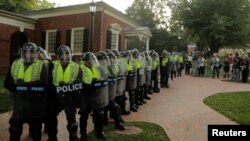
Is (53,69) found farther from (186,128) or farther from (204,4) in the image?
(204,4)

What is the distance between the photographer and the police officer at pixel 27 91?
225 inches

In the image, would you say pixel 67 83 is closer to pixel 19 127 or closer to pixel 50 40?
pixel 19 127

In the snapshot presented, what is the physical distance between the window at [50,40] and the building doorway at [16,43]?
5.42 feet

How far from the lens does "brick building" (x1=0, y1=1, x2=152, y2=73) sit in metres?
22.7

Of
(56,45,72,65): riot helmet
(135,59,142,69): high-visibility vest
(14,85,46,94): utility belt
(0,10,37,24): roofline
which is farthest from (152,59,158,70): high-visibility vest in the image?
(0,10,37,24): roofline

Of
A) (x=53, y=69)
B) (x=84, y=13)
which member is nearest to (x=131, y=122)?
(x=53, y=69)

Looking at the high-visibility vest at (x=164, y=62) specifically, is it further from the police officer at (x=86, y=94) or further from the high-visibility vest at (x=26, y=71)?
the high-visibility vest at (x=26, y=71)

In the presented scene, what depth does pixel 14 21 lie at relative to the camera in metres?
23.3

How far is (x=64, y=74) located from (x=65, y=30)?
61.8ft

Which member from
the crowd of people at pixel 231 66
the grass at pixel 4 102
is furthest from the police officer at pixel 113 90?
the crowd of people at pixel 231 66

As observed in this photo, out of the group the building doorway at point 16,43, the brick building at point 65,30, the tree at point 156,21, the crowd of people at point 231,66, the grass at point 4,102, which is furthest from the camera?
the tree at point 156,21

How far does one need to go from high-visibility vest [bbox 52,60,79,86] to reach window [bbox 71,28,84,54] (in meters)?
17.2

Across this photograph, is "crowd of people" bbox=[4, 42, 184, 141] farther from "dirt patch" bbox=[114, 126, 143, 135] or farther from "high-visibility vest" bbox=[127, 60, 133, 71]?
"high-visibility vest" bbox=[127, 60, 133, 71]

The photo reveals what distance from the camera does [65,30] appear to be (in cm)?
2436
